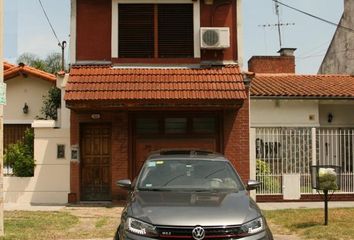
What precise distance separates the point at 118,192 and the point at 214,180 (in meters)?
7.15

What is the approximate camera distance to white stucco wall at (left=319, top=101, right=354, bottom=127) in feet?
60.3

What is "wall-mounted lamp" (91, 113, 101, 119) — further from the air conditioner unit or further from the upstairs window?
the air conditioner unit

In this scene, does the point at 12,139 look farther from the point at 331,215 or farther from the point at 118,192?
the point at 331,215

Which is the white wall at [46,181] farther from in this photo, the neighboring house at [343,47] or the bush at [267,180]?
the neighboring house at [343,47]

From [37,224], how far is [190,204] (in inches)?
Answer: 216

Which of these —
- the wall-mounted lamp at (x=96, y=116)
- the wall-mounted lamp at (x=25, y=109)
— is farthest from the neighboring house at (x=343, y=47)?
the wall-mounted lamp at (x=25, y=109)

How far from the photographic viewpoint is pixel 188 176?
7793 millimetres

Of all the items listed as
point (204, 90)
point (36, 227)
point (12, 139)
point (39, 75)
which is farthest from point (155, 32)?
point (36, 227)

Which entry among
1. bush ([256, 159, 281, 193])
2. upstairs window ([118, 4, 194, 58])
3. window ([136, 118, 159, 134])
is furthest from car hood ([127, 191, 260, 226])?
upstairs window ([118, 4, 194, 58])

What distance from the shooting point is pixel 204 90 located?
13.9 m

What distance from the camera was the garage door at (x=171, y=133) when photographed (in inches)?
579

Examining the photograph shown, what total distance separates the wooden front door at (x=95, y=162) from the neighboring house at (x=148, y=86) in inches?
1.1

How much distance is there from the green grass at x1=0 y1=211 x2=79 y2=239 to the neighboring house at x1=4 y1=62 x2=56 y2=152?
4829 mm

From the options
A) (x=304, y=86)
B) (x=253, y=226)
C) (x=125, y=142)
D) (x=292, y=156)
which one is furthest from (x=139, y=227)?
(x=304, y=86)
